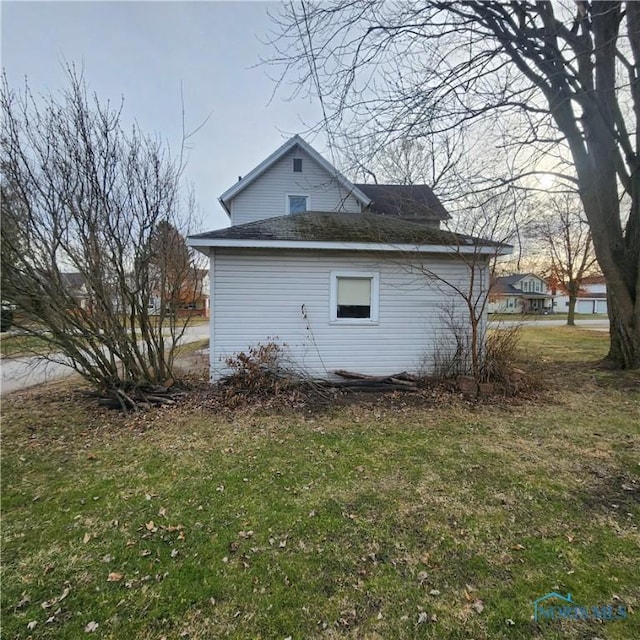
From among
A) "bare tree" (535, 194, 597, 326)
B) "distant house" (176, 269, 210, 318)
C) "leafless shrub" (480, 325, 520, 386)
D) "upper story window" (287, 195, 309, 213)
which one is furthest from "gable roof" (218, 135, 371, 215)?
"bare tree" (535, 194, 597, 326)

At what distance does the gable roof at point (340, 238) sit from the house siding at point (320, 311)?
0.32 m

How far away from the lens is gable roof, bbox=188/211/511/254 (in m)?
6.35

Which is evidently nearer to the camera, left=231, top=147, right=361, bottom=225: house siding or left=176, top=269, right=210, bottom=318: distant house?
left=176, top=269, right=210, bottom=318: distant house

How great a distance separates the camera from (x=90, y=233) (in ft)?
17.8

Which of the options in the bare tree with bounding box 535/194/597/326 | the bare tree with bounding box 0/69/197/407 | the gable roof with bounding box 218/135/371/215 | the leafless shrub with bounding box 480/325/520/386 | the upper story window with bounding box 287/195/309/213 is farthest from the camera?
the bare tree with bounding box 535/194/597/326

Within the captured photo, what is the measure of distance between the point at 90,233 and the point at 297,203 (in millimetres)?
8929

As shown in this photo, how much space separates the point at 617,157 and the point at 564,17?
10.4 feet

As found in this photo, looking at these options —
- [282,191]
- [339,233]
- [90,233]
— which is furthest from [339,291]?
[282,191]

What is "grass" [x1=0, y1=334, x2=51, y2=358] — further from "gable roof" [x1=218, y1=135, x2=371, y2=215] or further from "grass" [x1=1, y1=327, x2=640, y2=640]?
"gable roof" [x1=218, y1=135, x2=371, y2=215]

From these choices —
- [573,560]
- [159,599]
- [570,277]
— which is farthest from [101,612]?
[570,277]

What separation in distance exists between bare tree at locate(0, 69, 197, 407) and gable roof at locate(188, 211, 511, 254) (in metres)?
1.09

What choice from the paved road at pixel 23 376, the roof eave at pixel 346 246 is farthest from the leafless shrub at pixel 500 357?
the paved road at pixel 23 376

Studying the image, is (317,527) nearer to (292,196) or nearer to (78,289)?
(78,289)

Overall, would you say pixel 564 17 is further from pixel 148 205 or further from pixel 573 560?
pixel 573 560
